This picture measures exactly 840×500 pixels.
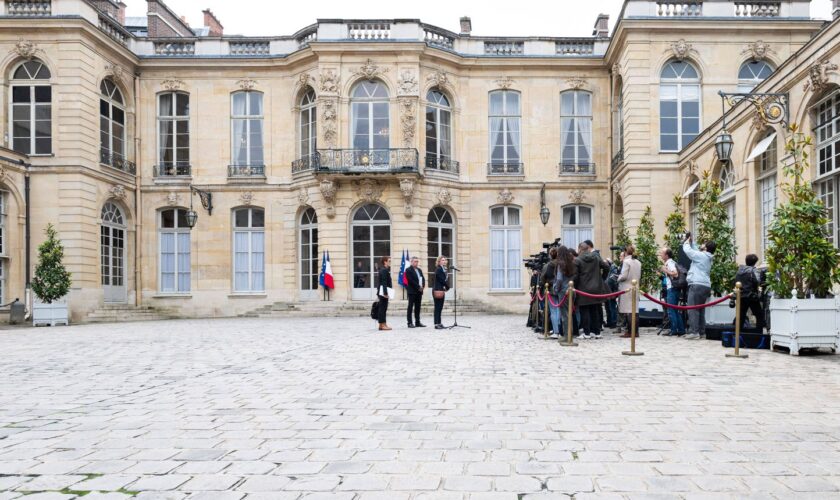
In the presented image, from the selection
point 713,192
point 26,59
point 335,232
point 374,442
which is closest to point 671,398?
point 374,442

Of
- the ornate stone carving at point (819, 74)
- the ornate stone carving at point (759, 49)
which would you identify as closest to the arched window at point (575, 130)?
the ornate stone carving at point (759, 49)

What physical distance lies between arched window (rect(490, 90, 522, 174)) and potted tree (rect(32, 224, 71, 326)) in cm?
1414

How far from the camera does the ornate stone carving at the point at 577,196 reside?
77.0 feet

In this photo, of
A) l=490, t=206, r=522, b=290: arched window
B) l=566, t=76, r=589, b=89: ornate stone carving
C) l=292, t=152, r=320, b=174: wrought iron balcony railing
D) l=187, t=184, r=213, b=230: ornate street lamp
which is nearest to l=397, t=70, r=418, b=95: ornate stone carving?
l=292, t=152, r=320, b=174: wrought iron balcony railing

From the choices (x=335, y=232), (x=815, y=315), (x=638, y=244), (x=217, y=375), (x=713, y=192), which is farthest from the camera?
(x=335, y=232)

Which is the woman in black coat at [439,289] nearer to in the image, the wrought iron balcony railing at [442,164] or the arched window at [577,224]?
the wrought iron balcony railing at [442,164]

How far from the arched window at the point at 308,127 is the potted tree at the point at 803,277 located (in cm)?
1655

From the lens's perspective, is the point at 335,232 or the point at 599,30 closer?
the point at 335,232

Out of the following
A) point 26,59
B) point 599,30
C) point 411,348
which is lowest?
point 411,348

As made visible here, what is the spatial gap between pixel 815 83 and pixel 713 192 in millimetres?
2895

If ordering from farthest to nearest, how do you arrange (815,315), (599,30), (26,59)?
(599,30)
(26,59)
(815,315)

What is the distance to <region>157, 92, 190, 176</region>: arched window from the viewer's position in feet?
77.0

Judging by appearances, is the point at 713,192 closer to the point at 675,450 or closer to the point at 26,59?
the point at 675,450

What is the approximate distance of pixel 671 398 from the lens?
5.37 m
